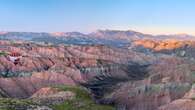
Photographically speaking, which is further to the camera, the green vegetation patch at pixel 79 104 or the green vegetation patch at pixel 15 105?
the green vegetation patch at pixel 79 104

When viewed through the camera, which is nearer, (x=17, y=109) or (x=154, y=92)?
(x=17, y=109)

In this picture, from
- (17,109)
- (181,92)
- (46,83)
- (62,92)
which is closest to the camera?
(17,109)

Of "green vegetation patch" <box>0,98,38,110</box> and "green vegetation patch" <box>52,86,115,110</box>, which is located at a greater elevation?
"green vegetation patch" <box>0,98,38,110</box>

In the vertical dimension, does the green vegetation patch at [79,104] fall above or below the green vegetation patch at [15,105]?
below

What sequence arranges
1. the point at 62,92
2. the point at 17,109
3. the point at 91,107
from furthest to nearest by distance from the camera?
the point at 62,92 < the point at 91,107 < the point at 17,109

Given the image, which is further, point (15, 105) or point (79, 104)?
point (79, 104)

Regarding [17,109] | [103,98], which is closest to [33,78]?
[103,98]

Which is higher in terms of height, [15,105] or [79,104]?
[15,105]

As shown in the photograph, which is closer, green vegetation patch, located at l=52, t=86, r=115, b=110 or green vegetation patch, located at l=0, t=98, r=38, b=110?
green vegetation patch, located at l=0, t=98, r=38, b=110

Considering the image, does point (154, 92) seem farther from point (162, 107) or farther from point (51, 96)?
point (51, 96)

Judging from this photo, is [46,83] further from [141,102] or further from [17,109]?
[17,109]
